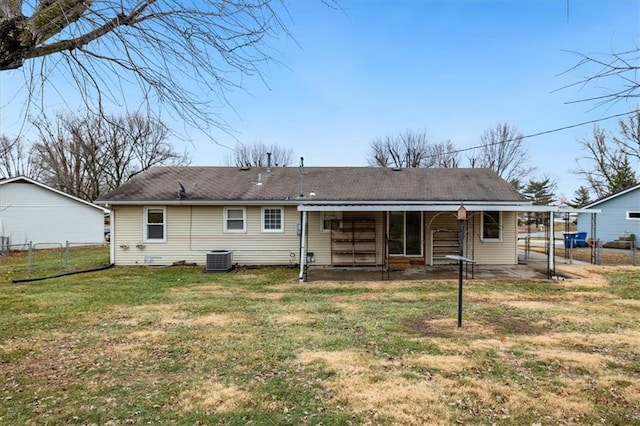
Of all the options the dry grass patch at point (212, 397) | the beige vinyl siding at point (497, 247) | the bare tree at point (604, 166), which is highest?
the bare tree at point (604, 166)

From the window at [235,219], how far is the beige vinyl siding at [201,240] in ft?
0.48

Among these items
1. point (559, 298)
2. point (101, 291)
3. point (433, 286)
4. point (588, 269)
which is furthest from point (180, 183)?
point (588, 269)

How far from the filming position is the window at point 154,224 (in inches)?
538

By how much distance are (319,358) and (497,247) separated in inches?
423

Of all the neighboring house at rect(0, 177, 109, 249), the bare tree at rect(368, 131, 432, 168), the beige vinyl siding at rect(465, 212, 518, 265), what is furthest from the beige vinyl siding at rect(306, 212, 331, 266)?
the bare tree at rect(368, 131, 432, 168)

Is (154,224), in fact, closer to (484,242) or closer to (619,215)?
(484,242)

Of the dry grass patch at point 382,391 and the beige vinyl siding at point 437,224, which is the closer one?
the dry grass patch at point 382,391

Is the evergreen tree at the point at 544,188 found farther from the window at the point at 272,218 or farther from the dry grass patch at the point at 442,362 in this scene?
the dry grass patch at the point at 442,362

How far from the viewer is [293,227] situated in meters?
13.7

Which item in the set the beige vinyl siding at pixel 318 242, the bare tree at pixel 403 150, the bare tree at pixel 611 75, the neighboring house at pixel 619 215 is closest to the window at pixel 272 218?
the beige vinyl siding at pixel 318 242

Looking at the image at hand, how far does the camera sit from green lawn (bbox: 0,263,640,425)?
3553 millimetres

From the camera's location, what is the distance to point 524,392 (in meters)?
3.90

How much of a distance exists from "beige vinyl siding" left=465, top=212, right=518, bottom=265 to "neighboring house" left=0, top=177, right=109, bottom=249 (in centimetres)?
1999

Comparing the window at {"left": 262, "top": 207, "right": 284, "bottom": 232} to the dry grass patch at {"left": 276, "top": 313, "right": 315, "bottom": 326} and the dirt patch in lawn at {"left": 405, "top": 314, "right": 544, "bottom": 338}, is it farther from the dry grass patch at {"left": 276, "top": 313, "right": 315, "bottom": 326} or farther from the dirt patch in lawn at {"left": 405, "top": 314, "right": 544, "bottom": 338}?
the dirt patch in lawn at {"left": 405, "top": 314, "right": 544, "bottom": 338}
